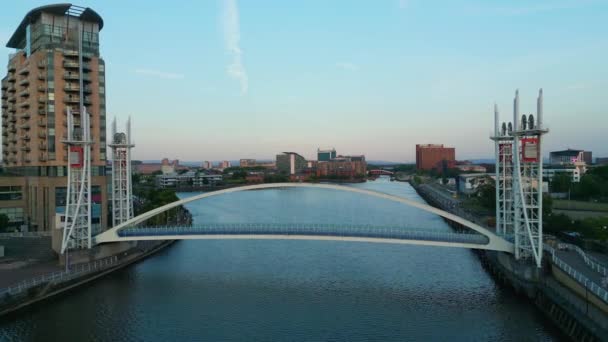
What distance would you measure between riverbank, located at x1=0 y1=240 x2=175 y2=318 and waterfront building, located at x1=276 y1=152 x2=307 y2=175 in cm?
12605

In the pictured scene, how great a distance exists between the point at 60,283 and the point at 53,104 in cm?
1610

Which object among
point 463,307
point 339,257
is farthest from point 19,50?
point 463,307

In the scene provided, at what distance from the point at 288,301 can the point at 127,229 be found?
10.7 metres

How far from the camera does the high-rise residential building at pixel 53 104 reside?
Result: 31.2m

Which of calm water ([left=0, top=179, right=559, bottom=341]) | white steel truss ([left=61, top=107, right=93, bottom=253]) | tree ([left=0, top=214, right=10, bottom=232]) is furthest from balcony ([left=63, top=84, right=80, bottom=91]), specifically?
calm water ([left=0, top=179, right=559, bottom=341])

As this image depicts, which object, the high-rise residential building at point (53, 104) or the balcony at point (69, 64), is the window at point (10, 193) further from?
the balcony at point (69, 64)

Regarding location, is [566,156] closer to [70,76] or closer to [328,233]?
[328,233]

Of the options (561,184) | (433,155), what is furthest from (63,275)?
(433,155)

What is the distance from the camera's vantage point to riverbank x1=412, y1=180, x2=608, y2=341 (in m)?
14.6

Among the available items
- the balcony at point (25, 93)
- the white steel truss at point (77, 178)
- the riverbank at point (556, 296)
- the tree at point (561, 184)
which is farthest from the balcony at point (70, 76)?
the tree at point (561, 184)

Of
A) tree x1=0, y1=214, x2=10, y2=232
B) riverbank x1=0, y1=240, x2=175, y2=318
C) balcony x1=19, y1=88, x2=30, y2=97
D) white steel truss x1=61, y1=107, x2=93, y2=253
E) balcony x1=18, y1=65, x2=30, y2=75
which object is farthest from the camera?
balcony x1=19, y1=88, x2=30, y2=97

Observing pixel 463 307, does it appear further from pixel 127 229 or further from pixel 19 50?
pixel 19 50

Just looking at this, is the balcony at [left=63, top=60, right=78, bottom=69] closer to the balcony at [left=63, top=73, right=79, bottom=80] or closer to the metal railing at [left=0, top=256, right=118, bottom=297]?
the balcony at [left=63, top=73, right=79, bottom=80]

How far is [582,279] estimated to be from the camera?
646 inches
